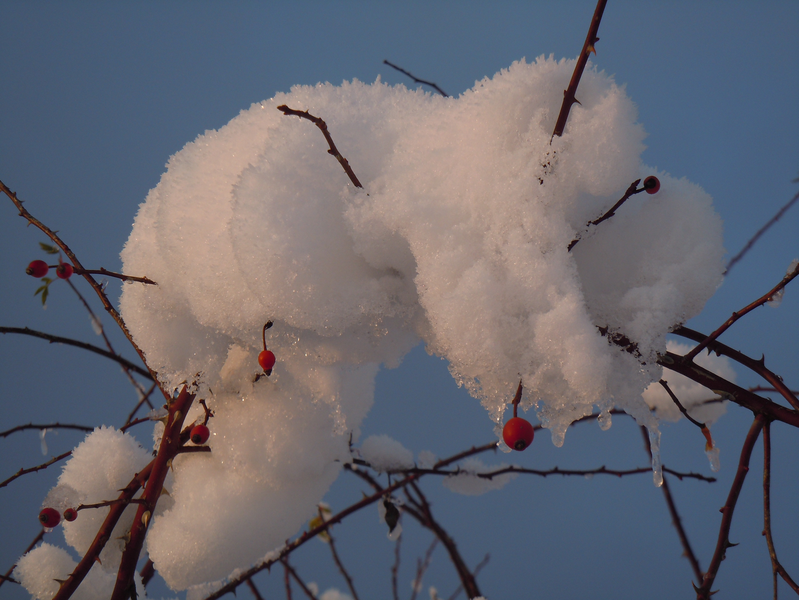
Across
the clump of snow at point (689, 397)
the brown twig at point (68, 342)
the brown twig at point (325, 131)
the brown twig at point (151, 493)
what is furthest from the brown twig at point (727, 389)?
the brown twig at point (68, 342)

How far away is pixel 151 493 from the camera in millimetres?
560

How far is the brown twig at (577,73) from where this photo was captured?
355mm

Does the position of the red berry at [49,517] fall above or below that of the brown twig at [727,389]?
below

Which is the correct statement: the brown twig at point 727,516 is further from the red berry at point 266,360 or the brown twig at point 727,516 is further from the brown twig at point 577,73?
the red berry at point 266,360

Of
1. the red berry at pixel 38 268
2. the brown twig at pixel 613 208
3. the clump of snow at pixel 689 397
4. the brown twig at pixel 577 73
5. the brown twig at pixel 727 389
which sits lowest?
the brown twig at pixel 727 389

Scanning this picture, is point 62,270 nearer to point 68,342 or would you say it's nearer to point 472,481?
point 68,342

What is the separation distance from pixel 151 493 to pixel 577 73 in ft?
1.99

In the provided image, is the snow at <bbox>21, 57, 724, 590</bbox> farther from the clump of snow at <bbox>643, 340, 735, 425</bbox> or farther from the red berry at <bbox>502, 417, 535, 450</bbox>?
the clump of snow at <bbox>643, 340, 735, 425</bbox>

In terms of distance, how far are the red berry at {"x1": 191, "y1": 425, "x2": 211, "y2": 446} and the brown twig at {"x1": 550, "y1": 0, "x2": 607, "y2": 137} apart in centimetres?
52

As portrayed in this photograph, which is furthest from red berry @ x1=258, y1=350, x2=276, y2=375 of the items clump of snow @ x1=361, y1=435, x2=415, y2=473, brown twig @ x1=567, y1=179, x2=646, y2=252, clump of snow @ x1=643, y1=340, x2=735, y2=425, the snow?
clump of snow @ x1=643, y1=340, x2=735, y2=425

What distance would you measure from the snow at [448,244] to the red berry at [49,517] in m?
0.25

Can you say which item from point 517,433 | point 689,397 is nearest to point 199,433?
point 517,433

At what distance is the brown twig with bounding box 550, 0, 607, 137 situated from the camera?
355 millimetres

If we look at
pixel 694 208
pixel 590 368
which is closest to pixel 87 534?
pixel 590 368
